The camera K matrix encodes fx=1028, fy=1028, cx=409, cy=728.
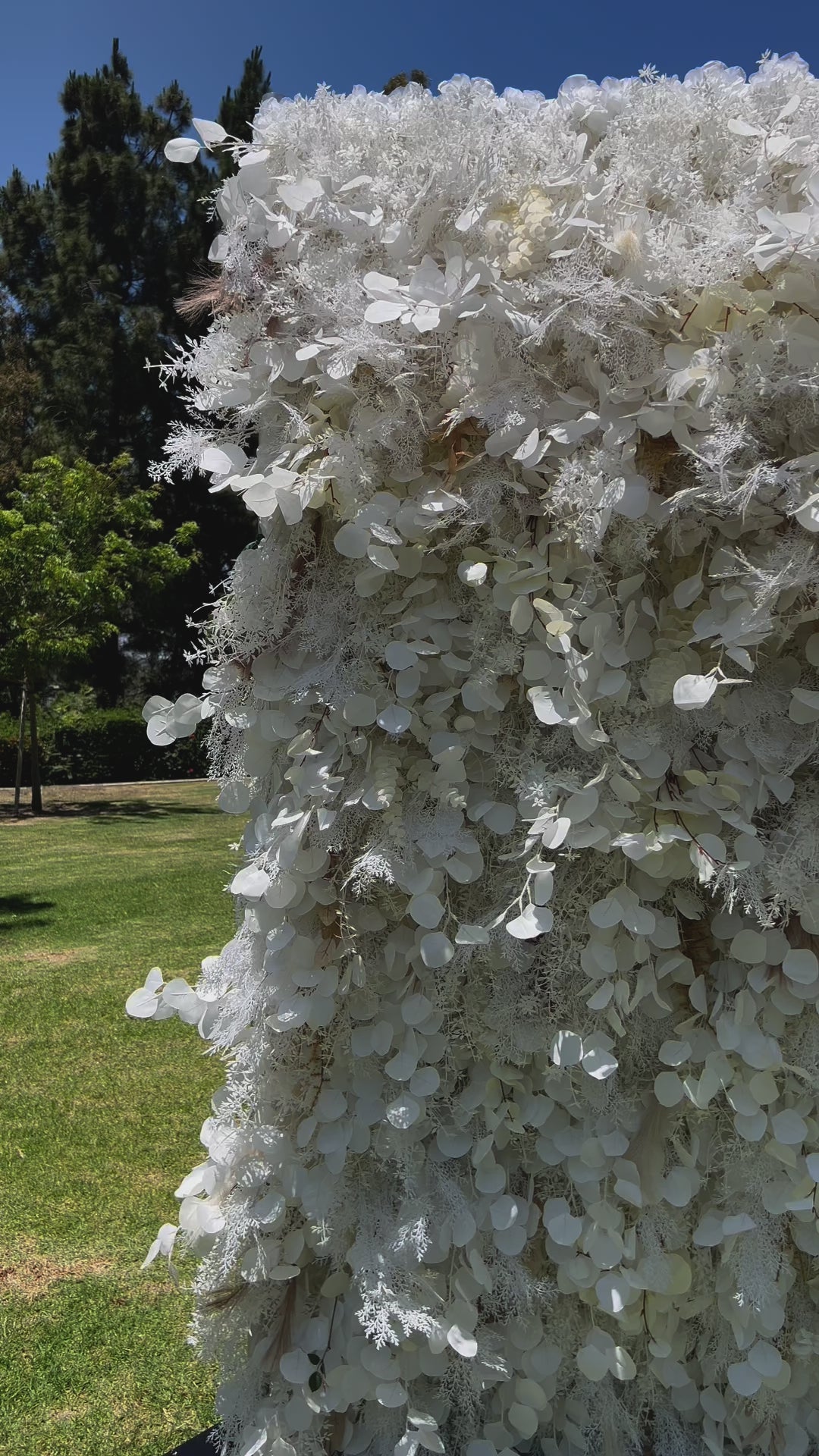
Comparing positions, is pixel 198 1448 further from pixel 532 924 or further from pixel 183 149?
pixel 183 149

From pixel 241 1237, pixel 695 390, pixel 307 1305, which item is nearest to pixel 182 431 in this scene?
pixel 695 390

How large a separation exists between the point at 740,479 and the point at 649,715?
Answer: 0.33 metres

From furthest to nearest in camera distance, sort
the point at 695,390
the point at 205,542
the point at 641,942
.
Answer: the point at 205,542
the point at 641,942
the point at 695,390

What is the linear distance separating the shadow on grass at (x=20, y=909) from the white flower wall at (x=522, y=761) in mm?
5889

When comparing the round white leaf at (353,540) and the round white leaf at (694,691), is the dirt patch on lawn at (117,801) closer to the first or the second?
the round white leaf at (353,540)

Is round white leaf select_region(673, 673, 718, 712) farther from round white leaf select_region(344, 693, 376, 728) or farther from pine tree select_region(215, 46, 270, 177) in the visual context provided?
pine tree select_region(215, 46, 270, 177)

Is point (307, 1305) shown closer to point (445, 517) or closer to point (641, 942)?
point (641, 942)

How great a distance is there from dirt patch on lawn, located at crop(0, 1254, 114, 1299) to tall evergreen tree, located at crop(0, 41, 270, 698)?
58.0 ft

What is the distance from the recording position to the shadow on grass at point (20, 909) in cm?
697

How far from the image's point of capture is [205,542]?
2072cm

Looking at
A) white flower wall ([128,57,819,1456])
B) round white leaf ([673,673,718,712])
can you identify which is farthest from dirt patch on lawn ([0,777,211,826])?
round white leaf ([673,673,718,712])

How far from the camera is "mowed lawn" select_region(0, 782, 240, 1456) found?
2254 millimetres

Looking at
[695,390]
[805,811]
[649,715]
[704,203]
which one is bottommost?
[805,811]

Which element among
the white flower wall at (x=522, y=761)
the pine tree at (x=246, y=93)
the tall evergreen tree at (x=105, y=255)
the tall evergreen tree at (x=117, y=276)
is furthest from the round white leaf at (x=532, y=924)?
the pine tree at (x=246, y=93)
